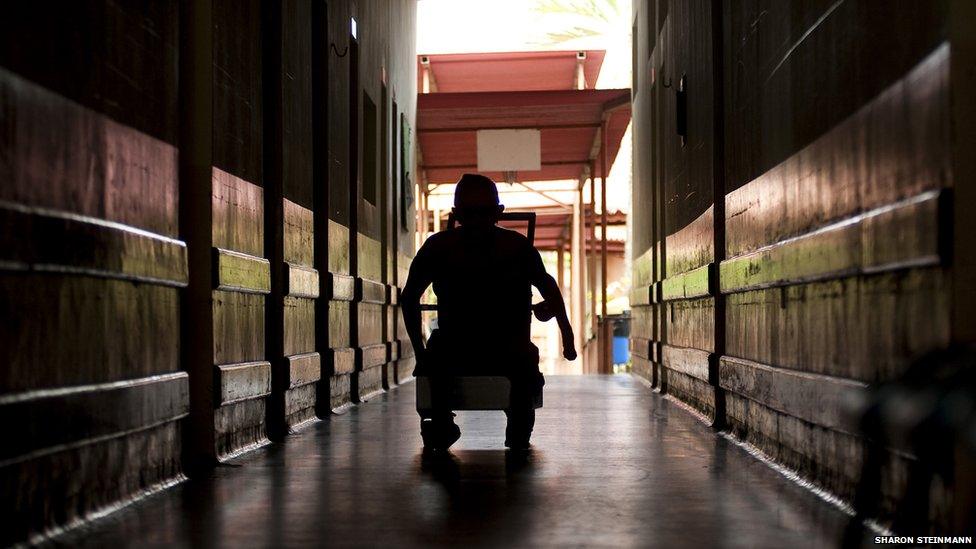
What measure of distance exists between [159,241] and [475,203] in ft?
6.50

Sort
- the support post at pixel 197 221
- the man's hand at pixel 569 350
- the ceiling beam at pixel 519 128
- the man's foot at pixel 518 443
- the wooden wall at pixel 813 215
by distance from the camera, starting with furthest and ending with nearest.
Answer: the ceiling beam at pixel 519 128 → the man's foot at pixel 518 443 → the man's hand at pixel 569 350 → the support post at pixel 197 221 → the wooden wall at pixel 813 215

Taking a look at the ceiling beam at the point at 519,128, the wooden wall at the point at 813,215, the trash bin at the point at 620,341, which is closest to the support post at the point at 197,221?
the wooden wall at the point at 813,215

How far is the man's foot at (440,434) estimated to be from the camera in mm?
6875

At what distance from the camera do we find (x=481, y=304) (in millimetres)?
6891

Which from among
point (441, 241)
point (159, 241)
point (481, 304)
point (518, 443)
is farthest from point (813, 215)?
point (159, 241)

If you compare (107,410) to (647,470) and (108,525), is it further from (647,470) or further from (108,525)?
(647,470)

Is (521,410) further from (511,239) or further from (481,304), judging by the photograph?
(511,239)

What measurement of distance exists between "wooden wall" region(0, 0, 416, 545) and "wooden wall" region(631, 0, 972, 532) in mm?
2868

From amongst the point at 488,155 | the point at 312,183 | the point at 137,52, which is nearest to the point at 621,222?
the point at 488,155

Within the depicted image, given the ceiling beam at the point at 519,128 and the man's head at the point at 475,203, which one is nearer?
the man's head at the point at 475,203

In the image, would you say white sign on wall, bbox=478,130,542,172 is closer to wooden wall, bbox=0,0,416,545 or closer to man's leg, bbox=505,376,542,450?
wooden wall, bbox=0,0,416,545

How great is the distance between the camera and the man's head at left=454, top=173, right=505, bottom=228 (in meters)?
6.92

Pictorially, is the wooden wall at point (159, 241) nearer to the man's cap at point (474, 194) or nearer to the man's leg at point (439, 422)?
the man's leg at point (439, 422)

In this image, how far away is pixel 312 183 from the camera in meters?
9.84
